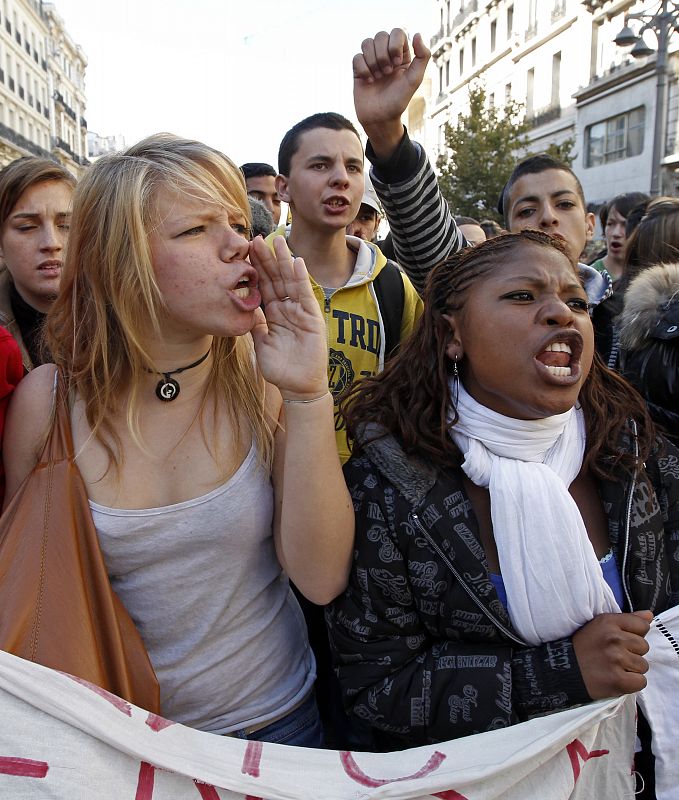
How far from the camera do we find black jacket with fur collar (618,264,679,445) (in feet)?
6.41

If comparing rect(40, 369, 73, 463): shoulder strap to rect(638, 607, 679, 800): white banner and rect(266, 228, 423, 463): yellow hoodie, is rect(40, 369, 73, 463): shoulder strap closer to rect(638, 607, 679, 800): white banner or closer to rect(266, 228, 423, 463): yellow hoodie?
rect(266, 228, 423, 463): yellow hoodie

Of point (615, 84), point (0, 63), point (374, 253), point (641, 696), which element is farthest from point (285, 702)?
point (0, 63)

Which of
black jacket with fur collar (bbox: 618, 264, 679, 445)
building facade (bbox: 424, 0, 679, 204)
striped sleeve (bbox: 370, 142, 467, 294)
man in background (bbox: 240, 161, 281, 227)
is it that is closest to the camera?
black jacket with fur collar (bbox: 618, 264, 679, 445)

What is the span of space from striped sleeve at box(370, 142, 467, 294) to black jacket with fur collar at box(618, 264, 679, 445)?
72cm

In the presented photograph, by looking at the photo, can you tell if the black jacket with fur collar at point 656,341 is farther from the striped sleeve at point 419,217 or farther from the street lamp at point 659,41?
the street lamp at point 659,41

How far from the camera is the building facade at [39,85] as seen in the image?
153 ft

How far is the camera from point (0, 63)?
46.3 metres

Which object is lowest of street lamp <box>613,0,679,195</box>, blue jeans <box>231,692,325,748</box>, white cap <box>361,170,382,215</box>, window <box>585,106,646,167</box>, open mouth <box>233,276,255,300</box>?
blue jeans <box>231,692,325,748</box>

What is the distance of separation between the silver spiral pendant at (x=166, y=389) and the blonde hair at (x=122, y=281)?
0.05 metres

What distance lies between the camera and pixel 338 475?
59.4 inches

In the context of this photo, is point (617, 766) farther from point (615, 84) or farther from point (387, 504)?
point (615, 84)

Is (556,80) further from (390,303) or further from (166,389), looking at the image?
(166,389)

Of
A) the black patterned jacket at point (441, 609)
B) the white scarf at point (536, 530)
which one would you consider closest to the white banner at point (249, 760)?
the black patterned jacket at point (441, 609)

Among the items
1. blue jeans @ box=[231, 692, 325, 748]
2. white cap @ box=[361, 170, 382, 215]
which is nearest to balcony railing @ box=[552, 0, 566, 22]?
white cap @ box=[361, 170, 382, 215]
